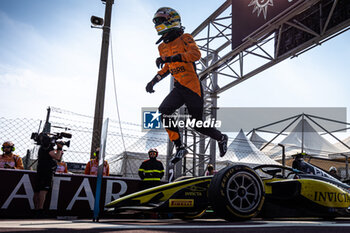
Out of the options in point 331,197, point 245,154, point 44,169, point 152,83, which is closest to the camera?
point 331,197

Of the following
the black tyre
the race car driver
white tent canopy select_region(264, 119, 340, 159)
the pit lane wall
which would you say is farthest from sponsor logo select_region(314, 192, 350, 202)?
white tent canopy select_region(264, 119, 340, 159)

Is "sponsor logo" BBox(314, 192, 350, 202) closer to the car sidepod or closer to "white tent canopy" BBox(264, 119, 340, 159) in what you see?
the car sidepod

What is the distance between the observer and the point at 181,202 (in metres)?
3.31

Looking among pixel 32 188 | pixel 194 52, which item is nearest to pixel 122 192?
pixel 32 188

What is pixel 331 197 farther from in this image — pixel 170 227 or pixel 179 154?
pixel 170 227

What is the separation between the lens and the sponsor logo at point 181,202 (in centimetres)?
325

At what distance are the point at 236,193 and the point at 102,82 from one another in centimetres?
623

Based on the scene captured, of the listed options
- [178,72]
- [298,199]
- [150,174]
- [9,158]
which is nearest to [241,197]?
[298,199]

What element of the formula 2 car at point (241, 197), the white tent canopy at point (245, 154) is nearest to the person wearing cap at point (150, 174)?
the formula 2 car at point (241, 197)

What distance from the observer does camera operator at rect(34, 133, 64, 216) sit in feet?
15.8

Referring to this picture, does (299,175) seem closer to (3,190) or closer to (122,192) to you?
(122,192)

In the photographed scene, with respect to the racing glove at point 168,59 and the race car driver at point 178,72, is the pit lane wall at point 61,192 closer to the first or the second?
the race car driver at point 178,72

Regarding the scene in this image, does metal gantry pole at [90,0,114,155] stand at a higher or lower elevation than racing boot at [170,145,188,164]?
higher

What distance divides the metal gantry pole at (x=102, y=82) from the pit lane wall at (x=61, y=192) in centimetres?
Answer: 220
